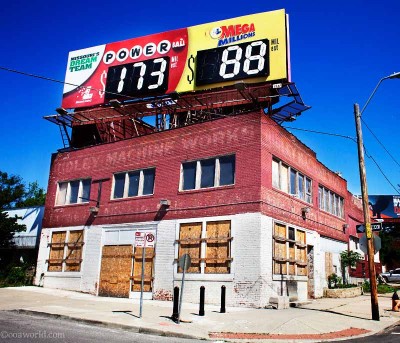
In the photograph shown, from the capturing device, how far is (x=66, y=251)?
24156 mm

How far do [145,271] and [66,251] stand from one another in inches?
243

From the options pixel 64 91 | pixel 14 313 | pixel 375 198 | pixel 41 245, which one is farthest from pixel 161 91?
pixel 375 198

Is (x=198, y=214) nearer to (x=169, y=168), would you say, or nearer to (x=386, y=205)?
(x=169, y=168)

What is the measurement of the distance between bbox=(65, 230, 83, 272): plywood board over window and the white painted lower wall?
1.12ft

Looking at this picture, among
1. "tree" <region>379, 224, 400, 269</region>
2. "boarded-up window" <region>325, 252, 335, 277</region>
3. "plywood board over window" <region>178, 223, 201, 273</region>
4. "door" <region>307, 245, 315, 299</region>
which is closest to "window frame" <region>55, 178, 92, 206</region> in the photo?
"plywood board over window" <region>178, 223, 201, 273</region>

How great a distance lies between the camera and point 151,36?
89.2 feet

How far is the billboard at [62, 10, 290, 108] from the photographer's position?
22953mm

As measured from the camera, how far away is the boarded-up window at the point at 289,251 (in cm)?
1892

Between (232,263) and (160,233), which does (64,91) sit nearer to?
(160,233)

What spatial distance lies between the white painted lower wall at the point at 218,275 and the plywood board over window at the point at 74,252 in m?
0.34

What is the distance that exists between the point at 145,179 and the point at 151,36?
413 inches

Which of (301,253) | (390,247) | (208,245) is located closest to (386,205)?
(390,247)

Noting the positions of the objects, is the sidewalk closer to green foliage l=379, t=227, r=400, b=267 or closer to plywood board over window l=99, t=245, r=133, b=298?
plywood board over window l=99, t=245, r=133, b=298

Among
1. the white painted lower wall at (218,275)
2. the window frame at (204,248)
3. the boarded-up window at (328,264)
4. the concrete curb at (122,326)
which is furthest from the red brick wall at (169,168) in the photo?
the boarded-up window at (328,264)
